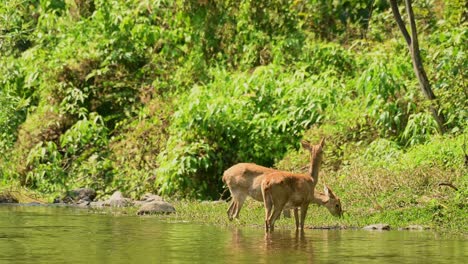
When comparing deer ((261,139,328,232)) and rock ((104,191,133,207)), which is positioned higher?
rock ((104,191,133,207))

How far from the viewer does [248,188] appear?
18234 millimetres

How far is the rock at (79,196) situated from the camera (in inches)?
992

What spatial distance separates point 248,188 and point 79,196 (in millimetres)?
8287

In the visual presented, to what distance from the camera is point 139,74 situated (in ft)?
97.6

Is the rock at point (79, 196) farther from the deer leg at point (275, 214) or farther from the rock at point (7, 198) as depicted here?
the deer leg at point (275, 214)

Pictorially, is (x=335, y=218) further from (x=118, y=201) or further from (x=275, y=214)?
(x=118, y=201)

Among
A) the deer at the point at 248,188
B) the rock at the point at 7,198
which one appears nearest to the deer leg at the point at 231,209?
the deer at the point at 248,188

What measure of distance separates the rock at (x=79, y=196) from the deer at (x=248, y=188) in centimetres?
743

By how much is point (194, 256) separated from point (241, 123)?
11664 mm

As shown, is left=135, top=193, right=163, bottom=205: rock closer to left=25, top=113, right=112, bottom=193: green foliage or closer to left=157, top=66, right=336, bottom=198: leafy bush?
left=157, top=66, right=336, bottom=198: leafy bush

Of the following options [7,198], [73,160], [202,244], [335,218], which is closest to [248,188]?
[335,218]

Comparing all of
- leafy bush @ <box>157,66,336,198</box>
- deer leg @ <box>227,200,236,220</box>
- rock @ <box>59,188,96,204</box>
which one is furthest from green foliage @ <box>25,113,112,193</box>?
deer leg @ <box>227,200,236,220</box>

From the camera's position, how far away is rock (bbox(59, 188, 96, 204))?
25188 millimetres

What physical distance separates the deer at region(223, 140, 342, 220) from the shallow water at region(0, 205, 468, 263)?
1377mm
